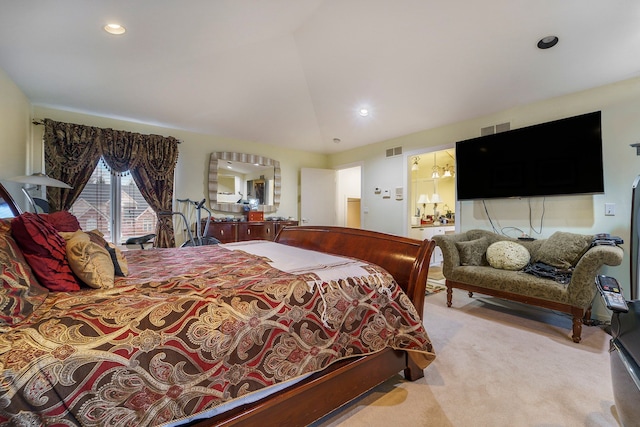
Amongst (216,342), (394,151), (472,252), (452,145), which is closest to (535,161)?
(452,145)

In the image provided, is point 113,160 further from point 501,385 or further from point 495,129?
point 495,129

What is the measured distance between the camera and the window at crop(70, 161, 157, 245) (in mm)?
4066

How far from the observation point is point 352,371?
1.43m

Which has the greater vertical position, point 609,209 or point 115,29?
point 115,29

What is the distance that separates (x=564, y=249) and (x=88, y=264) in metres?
3.88

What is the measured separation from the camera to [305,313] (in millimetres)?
1262

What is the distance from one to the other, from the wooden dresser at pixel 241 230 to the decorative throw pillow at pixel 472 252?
121 inches

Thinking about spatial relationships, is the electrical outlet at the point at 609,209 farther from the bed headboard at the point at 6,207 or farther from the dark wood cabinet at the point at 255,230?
the bed headboard at the point at 6,207

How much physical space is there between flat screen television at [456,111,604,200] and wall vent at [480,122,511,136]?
0.26 metres

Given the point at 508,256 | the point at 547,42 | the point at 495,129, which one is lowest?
the point at 508,256

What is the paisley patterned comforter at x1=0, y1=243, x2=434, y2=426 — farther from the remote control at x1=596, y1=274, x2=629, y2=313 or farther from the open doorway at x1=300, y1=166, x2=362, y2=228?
the open doorway at x1=300, y1=166, x2=362, y2=228

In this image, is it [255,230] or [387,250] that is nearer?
[387,250]

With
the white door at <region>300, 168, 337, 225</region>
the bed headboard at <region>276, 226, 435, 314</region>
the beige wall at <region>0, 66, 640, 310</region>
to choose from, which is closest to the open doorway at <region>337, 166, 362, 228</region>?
the white door at <region>300, 168, 337, 225</region>

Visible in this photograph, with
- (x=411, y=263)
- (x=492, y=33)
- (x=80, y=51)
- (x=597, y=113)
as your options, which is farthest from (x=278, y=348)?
(x=597, y=113)
